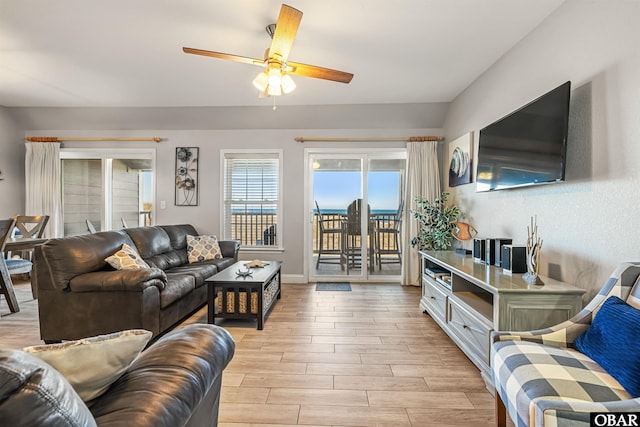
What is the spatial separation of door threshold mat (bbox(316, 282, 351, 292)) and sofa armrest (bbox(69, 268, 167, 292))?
2421 millimetres

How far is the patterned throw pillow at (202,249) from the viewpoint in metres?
4.02

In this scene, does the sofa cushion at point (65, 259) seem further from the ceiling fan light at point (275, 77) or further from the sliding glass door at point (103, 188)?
the sliding glass door at point (103, 188)

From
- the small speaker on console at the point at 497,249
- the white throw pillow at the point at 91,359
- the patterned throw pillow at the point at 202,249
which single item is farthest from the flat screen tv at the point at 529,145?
the patterned throw pillow at the point at 202,249

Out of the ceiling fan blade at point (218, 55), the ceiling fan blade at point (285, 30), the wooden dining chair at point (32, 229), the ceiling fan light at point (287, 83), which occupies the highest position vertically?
the ceiling fan blade at point (285, 30)

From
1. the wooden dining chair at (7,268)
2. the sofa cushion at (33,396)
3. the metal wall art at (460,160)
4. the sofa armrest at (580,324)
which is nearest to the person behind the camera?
the sofa cushion at (33,396)

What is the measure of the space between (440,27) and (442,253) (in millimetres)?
2169

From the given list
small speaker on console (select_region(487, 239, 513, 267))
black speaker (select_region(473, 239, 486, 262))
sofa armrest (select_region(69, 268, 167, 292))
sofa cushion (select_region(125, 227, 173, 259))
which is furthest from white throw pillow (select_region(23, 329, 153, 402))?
sofa cushion (select_region(125, 227, 173, 259))

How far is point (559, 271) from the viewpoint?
217 cm

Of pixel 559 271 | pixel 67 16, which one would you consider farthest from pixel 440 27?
pixel 67 16

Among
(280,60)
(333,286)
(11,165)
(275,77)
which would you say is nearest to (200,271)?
(333,286)

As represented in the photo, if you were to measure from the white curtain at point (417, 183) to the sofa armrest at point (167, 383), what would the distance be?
3.81 meters

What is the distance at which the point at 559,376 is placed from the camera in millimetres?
1208

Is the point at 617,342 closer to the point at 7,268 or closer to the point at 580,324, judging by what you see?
the point at 580,324

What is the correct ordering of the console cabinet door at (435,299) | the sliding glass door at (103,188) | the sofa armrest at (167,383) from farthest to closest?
the sliding glass door at (103,188) < the console cabinet door at (435,299) < the sofa armrest at (167,383)
